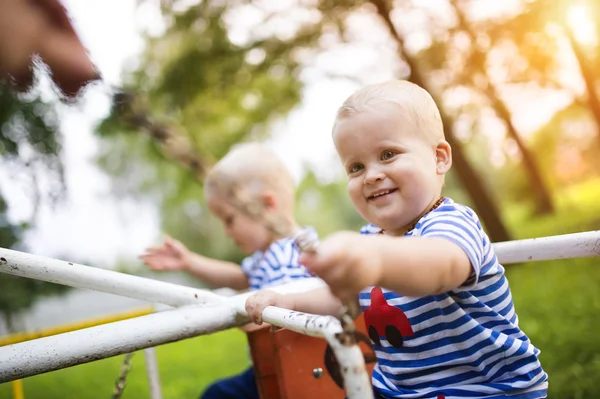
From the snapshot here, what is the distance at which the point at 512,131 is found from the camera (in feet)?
32.9

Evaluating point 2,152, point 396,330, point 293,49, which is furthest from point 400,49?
point 396,330

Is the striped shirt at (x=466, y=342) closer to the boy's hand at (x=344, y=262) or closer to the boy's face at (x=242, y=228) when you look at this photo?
the boy's hand at (x=344, y=262)

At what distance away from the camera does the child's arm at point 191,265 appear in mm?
2320

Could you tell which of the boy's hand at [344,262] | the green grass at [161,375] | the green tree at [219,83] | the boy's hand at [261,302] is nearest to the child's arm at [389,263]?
the boy's hand at [344,262]

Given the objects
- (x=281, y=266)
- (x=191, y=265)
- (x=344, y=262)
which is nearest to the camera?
(x=344, y=262)

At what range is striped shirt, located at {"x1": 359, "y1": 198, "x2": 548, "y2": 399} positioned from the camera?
3.76ft

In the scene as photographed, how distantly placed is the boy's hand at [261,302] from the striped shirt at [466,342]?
11.3 inches

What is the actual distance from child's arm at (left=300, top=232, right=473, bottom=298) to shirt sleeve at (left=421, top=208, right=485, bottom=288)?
15mm

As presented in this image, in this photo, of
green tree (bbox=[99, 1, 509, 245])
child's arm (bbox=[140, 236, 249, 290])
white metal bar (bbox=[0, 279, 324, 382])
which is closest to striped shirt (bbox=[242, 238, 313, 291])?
child's arm (bbox=[140, 236, 249, 290])

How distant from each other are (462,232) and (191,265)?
165cm

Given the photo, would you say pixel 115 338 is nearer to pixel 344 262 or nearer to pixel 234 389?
pixel 344 262

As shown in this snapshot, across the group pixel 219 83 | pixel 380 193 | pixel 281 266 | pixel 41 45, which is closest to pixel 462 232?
pixel 380 193

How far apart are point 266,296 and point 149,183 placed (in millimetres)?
8709

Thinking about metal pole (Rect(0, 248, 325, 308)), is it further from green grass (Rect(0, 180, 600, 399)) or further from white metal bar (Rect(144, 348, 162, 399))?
green grass (Rect(0, 180, 600, 399))
